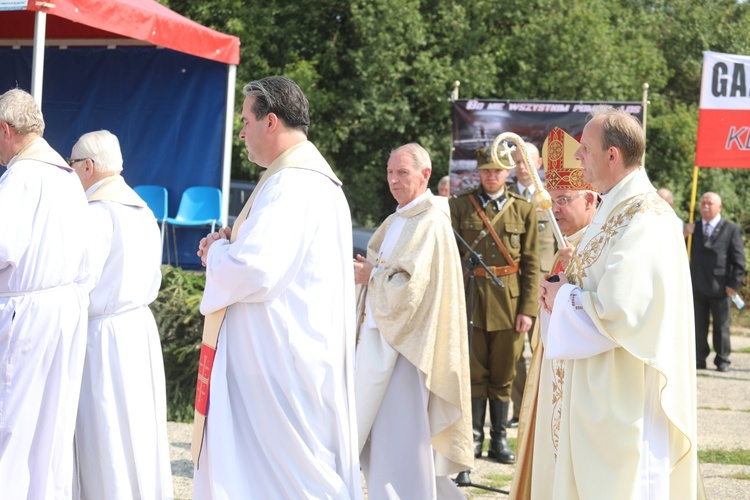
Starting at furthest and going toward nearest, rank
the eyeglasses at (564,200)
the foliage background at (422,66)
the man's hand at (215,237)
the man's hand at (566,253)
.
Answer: the foliage background at (422,66)
the eyeglasses at (564,200)
the man's hand at (566,253)
the man's hand at (215,237)

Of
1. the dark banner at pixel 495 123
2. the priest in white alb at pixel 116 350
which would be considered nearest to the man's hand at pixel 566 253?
the priest in white alb at pixel 116 350

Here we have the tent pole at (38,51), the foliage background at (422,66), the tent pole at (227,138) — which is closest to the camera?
the tent pole at (38,51)

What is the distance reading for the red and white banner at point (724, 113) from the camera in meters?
10.7

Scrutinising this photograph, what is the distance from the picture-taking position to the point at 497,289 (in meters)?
7.09

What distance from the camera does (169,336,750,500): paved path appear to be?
249 inches

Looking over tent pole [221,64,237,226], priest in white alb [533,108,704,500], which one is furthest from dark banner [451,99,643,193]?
priest in white alb [533,108,704,500]

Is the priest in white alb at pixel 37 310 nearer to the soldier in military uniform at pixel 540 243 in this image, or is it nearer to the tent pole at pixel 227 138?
the soldier in military uniform at pixel 540 243

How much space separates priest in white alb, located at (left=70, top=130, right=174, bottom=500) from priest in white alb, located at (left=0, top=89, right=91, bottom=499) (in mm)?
247

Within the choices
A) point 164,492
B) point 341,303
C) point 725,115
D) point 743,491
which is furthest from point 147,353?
point 725,115

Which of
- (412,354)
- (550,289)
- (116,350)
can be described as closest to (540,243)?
(412,354)

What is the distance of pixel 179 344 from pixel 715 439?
13.7 feet

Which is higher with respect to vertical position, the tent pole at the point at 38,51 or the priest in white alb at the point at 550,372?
the tent pole at the point at 38,51

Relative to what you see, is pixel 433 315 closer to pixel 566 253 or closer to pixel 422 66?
pixel 566 253

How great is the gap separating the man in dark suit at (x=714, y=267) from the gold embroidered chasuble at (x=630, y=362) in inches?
348
